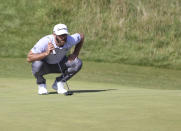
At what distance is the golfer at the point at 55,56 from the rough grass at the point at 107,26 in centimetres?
888

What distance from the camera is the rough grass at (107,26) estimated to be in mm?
18141

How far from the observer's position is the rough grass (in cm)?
1814

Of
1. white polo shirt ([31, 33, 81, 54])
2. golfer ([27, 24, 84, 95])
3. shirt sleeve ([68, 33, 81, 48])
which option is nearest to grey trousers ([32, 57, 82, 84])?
golfer ([27, 24, 84, 95])

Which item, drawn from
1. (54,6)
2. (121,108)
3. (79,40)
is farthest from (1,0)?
(121,108)

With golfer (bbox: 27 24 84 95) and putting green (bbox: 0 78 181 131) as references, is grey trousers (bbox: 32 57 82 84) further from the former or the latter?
putting green (bbox: 0 78 181 131)

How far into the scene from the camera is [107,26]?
19.2 m

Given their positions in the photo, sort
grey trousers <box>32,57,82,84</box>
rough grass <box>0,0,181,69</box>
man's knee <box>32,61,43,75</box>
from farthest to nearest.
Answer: rough grass <box>0,0,181,69</box>, grey trousers <box>32,57,82,84</box>, man's knee <box>32,61,43,75</box>

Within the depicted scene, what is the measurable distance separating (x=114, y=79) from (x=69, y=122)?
8481mm

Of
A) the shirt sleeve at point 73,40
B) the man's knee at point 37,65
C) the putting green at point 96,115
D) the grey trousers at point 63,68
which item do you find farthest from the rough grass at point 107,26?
the putting green at point 96,115

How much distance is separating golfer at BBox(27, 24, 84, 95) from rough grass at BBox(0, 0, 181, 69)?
29.1 ft

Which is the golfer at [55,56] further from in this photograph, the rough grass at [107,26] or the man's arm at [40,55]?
the rough grass at [107,26]

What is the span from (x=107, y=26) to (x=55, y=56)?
10.7m

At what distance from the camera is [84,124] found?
479cm

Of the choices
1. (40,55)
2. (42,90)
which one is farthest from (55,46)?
(42,90)
